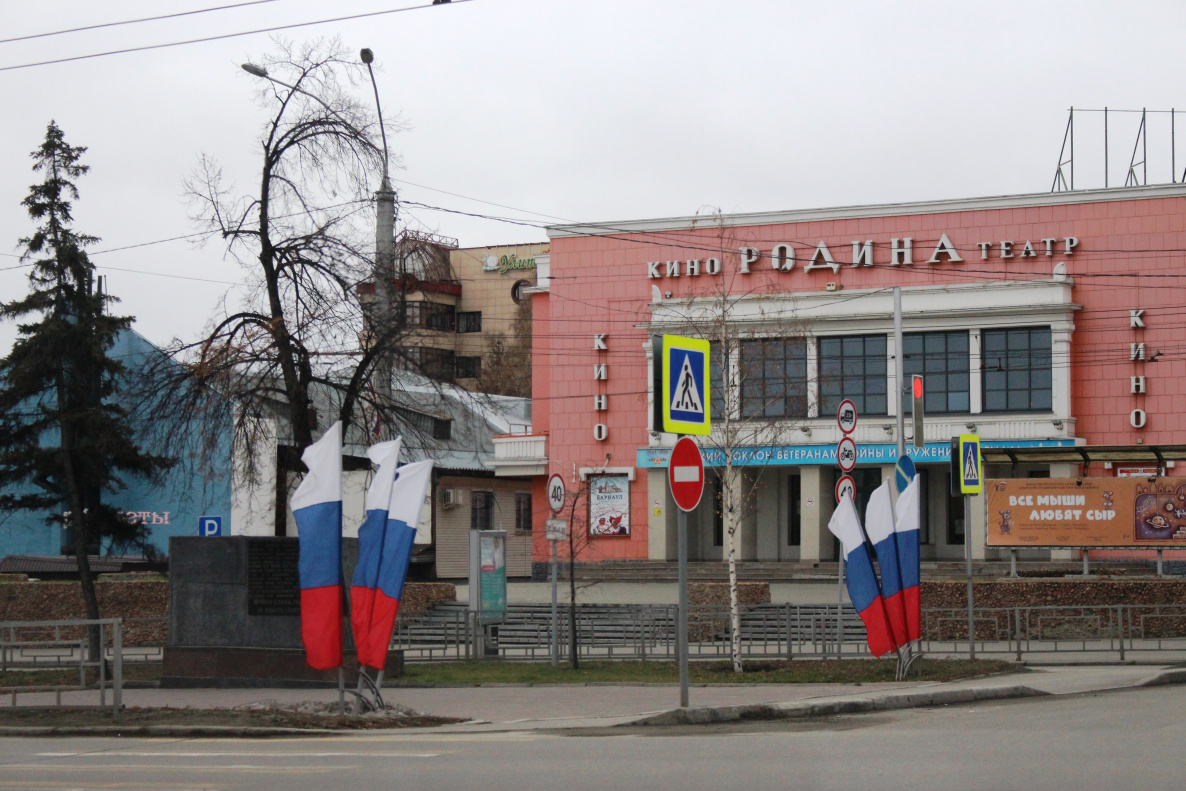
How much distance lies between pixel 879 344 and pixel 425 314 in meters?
23.6

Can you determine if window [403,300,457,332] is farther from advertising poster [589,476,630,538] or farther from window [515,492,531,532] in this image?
window [515,492,531,532]

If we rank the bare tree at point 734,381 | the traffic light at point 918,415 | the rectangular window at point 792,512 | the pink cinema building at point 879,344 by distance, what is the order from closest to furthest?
the bare tree at point 734,381 < the traffic light at point 918,415 < the pink cinema building at point 879,344 < the rectangular window at point 792,512

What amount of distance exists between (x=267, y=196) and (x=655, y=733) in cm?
1118

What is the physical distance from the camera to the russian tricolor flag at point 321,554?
47.0 feet

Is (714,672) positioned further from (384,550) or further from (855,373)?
(855,373)

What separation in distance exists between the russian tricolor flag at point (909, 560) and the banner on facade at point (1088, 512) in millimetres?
12307

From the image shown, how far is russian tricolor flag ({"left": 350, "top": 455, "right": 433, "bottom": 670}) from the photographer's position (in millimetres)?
14188

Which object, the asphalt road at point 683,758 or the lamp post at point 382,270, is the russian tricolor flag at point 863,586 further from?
the lamp post at point 382,270

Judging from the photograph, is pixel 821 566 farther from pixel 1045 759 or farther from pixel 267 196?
pixel 1045 759

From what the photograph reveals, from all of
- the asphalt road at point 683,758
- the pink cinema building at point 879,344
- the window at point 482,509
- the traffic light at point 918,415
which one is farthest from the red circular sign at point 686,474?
the window at point 482,509

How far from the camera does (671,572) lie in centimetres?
4253

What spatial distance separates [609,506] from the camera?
4666 centimetres

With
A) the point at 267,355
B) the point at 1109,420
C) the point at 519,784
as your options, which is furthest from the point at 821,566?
the point at 519,784

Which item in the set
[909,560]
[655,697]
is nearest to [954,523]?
[909,560]
